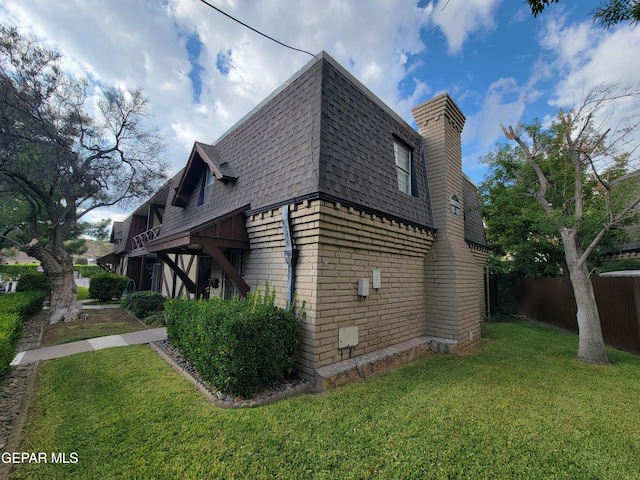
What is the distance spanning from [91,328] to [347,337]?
8.67 m

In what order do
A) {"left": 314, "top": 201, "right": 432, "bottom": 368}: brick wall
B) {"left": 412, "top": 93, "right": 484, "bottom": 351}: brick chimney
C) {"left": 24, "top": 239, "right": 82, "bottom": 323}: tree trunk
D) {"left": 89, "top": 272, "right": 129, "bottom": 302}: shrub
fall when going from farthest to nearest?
1. {"left": 89, "top": 272, "right": 129, "bottom": 302}: shrub
2. {"left": 24, "top": 239, "right": 82, "bottom": 323}: tree trunk
3. {"left": 412, "top": 93, "right": 484, "bottom": 351}: brick chimney
4. {"left": 314, "top": 201, "right": 432, "bottom": 368}: brick wall

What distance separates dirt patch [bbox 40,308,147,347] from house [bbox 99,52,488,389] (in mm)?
3026

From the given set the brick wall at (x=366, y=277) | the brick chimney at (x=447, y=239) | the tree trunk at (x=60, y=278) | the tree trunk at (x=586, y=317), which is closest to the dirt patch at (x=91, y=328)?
the tree trunk at (x=60, y=278)

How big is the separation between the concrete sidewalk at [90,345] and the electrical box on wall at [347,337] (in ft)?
17.2

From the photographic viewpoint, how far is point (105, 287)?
600 inches

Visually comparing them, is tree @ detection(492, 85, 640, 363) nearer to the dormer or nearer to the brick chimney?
the brick chimney

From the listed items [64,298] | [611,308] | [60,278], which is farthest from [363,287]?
[60,278]

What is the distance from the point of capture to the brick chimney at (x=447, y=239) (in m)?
6.86

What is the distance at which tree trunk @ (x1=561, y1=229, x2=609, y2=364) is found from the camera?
602 cm

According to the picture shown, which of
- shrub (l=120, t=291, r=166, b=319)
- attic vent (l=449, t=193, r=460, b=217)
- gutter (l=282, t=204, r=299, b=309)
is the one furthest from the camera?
shrub (l=120, t=291, r=166, b=319)

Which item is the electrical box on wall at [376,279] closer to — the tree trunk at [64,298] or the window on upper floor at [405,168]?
the window on upper floor at [405,168]

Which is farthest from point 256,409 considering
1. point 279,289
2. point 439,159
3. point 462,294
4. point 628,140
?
point 628,140

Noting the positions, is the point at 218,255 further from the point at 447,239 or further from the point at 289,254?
the point at 447,239

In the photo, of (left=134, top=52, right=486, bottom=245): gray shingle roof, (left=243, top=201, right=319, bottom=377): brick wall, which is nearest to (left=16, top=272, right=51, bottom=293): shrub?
(left=134, top=52, right=486, bottom=245): gray shingle roof
